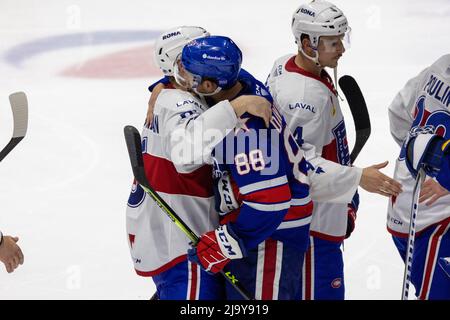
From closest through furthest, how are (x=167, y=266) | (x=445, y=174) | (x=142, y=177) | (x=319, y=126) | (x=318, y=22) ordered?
(x=142, y=177) → (x=167, y=266) → (x=445, y=174) → (x=319, y=126) → (x=318, y=22)

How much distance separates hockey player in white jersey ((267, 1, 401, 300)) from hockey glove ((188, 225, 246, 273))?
0.47m

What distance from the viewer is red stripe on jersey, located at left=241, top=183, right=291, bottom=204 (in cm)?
252

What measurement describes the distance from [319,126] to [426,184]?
0.39 metres

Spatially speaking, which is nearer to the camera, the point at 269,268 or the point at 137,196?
the point at 269,268

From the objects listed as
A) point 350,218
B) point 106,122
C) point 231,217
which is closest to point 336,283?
point 350,218

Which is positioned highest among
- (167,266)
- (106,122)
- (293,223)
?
(293,223)

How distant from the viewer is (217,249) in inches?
102

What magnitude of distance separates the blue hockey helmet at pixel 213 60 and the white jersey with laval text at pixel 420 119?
75 centimetres

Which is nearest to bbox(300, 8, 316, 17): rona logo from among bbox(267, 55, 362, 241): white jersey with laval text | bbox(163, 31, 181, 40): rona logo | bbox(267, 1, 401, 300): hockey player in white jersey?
bbox(267, 1, 401, 300): hockey player in white jersey

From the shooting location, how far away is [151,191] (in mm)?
2652

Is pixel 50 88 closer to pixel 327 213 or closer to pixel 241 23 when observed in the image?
pixel 241 23

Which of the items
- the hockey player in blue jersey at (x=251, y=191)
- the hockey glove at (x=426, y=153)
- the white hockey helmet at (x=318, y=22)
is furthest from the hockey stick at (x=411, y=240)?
the white hockey helmet at (x=318, y=22)

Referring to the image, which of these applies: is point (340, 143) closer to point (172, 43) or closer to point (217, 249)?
point (172, 43)

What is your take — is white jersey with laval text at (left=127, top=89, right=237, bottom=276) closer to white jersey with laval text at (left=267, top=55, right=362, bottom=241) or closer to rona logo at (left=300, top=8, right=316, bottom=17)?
white jersey with laval text at (left=267, top=55, right=362, bottom=241)
